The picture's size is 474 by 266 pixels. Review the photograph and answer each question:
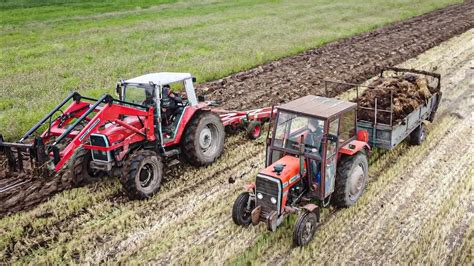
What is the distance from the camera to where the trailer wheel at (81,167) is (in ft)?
30.2

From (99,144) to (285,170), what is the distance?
145 inches

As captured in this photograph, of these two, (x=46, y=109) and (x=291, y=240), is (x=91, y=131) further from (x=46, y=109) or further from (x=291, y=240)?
(x=46, y=109)

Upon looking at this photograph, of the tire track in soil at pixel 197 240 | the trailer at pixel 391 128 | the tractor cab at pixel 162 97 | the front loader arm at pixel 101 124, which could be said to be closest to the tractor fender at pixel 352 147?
the trailer at pixel 391 128

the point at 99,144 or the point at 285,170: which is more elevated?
the point at 99,144

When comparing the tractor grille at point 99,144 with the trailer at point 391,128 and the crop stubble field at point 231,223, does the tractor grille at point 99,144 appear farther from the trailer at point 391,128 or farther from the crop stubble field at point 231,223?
the trailer at point 391,128

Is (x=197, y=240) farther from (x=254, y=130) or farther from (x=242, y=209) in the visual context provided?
(x=254, y=130)

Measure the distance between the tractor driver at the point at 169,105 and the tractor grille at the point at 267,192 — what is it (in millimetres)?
3360

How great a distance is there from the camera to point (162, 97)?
9797 millimetres

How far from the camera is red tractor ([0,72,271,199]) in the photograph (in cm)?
821

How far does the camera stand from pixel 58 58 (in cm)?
2062

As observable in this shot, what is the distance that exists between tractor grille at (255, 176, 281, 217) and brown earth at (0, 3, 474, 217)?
4418 millimetres

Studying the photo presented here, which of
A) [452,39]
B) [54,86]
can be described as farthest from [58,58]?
[452,39]

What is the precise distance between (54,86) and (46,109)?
299 centimetres

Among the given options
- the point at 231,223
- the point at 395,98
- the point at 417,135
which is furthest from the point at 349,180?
the point at 417,135
